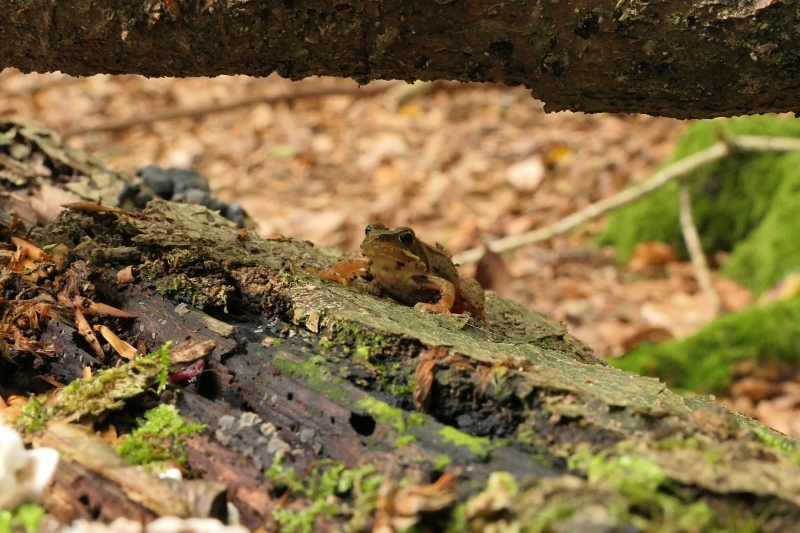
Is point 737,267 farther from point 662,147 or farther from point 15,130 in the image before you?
point 15,130

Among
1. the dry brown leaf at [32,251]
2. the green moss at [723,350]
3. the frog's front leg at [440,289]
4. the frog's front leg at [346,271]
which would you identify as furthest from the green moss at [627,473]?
the green moss at [723,350]

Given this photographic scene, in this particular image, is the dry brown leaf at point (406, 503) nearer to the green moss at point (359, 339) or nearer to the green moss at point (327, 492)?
the green moss at point (327, 492)

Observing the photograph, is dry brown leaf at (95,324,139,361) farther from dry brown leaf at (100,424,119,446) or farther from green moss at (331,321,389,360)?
green moss at (331,321,389,360)

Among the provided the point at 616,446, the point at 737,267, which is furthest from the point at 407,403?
the point at 737,267

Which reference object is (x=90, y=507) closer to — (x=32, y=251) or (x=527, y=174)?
(x=32, y=251)

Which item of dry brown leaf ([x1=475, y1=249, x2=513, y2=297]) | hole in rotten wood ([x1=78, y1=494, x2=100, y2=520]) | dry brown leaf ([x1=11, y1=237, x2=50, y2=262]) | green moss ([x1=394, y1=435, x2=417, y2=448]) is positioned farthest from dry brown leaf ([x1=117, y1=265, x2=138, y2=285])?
dry brown leaf ([x1=475, y1=249, x2=513, y2=297])

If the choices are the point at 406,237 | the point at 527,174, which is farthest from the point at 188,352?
the point at 527,174
